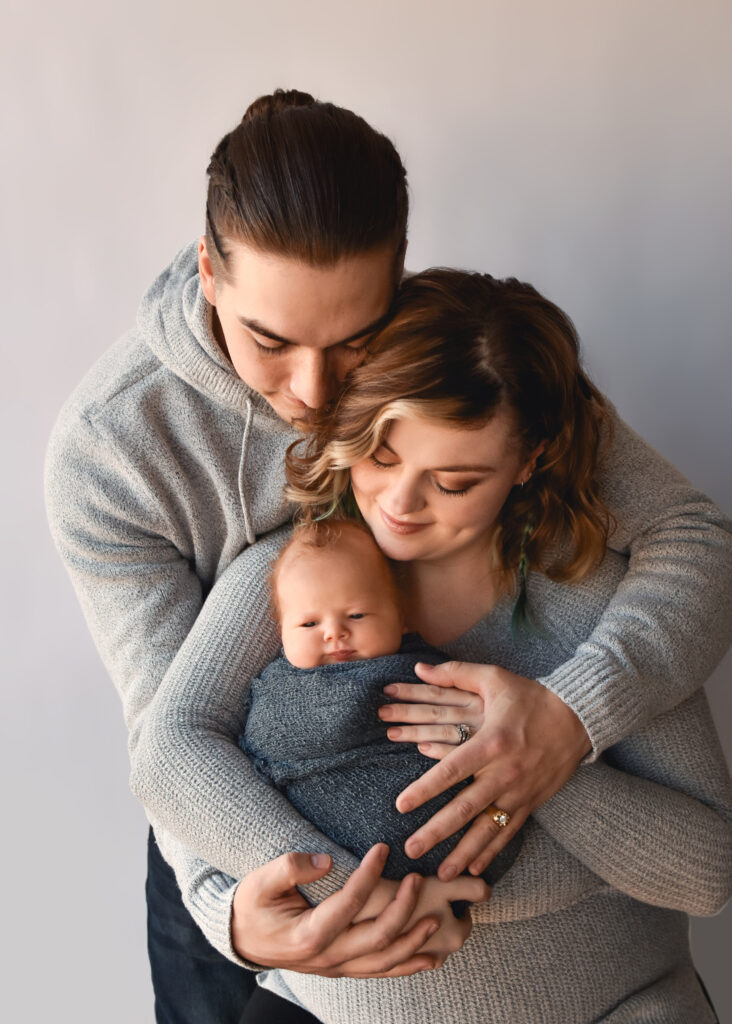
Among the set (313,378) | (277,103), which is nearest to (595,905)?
(313,378)

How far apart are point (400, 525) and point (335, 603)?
144mm

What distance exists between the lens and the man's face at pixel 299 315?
4.26ft

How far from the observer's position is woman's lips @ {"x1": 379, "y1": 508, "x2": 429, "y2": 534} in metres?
1.45

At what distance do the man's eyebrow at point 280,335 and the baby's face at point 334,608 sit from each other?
1.00 feet

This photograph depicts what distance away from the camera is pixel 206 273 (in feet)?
A: 4.88

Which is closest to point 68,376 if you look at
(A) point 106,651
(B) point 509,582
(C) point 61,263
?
(C) point 61,263

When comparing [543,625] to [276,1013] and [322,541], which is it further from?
[276,1013]

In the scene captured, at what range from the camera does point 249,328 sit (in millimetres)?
1368

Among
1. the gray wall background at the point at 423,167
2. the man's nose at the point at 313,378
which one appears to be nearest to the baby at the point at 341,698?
the man's nose at the point at 313,378

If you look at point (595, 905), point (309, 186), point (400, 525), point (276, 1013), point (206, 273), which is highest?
point (309, 186)

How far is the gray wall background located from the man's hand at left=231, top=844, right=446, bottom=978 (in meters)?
0.92

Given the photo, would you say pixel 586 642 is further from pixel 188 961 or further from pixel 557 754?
pixel 188 961

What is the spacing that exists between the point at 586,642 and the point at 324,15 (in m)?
1.17

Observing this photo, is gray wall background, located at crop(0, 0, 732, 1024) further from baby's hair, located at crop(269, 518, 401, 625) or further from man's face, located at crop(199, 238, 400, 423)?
baby's hair, located at crop(269, 518, 401, 625)
